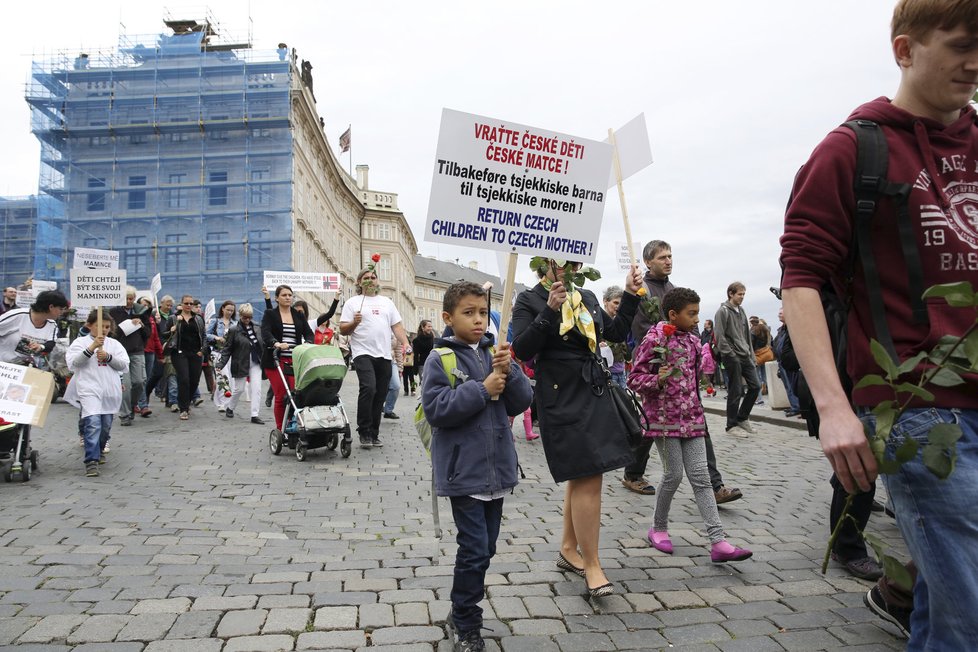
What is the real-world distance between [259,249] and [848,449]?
4264 centimetres

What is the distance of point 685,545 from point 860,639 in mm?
1648

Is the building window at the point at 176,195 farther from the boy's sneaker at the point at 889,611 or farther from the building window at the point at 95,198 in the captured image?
the boy's sneaker at the point at 889,611

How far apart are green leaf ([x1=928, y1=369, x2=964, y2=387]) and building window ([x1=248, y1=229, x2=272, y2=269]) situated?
42.3m

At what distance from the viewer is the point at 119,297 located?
365 inches

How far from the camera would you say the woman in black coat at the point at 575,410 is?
3957 millimetres

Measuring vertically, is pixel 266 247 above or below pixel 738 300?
above

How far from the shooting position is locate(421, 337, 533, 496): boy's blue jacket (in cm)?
340

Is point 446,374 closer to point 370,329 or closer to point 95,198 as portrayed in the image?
point 370,329

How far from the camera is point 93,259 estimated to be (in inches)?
394

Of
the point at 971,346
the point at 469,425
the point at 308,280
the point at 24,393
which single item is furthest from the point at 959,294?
the point at 308,280

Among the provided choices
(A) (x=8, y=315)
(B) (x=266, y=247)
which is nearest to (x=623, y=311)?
(A) (x=8, y=315)

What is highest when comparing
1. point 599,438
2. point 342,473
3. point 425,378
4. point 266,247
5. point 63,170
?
point 63,170

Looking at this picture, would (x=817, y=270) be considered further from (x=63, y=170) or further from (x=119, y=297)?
(x=63, y=170)

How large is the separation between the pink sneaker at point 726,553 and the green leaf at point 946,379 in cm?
275
